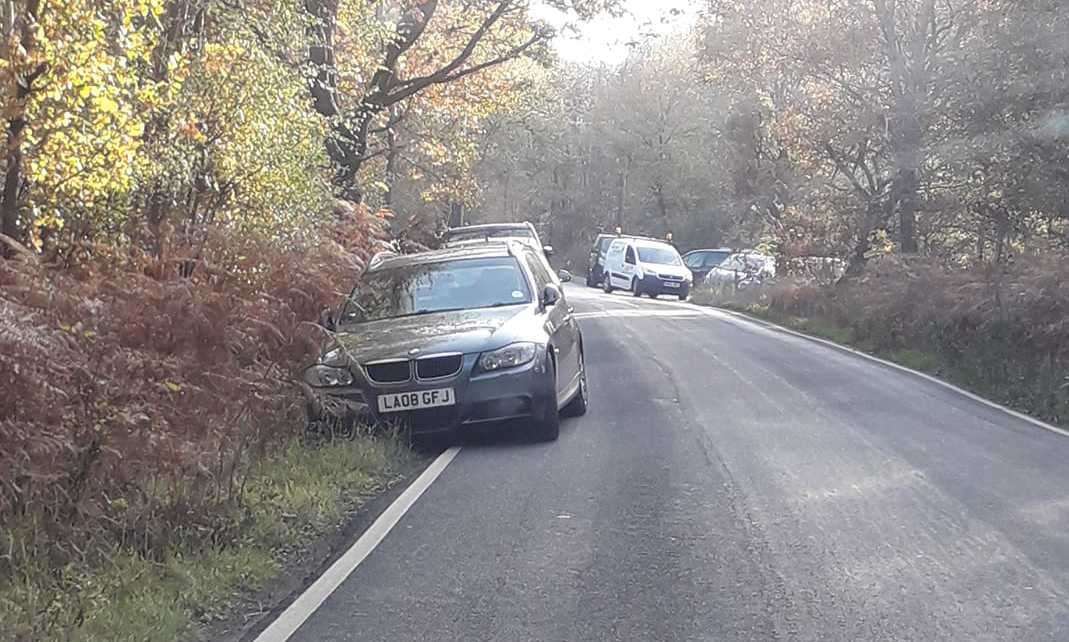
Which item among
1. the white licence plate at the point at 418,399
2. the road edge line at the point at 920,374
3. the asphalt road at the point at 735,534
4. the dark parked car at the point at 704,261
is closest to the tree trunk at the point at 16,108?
the white licence plate at the point at 418,399

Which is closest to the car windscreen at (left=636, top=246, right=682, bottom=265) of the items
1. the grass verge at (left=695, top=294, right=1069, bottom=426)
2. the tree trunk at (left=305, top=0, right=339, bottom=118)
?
Result: the grass verge at (left=695, top=294, right=1069, bottom=426)

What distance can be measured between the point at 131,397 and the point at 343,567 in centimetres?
170

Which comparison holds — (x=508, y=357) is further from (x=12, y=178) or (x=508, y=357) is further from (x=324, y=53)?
(x=324, y=53)

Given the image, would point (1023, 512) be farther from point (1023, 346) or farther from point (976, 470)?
point (1023, 346)

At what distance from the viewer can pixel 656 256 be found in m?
41.5

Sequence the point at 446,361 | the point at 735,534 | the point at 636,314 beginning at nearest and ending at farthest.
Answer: the point at 735,534
the point at 446,361
the point at 636,314

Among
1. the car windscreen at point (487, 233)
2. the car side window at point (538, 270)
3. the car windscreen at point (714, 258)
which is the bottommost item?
the car windscreen at point (714, 258)

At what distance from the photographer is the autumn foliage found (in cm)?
684

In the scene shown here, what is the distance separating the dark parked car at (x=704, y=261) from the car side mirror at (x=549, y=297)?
108 ft

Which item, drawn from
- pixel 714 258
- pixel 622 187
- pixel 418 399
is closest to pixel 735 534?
pixel 418 399

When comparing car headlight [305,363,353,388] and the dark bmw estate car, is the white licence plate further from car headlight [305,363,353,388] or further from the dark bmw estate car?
car headlight [305,363,353,388]

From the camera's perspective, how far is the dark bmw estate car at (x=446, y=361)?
10.5 metres

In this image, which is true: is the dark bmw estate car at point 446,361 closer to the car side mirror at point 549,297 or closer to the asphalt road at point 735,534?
the car side mirror at point 549,297

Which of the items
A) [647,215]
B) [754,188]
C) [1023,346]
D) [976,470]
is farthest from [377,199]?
[647,215]
